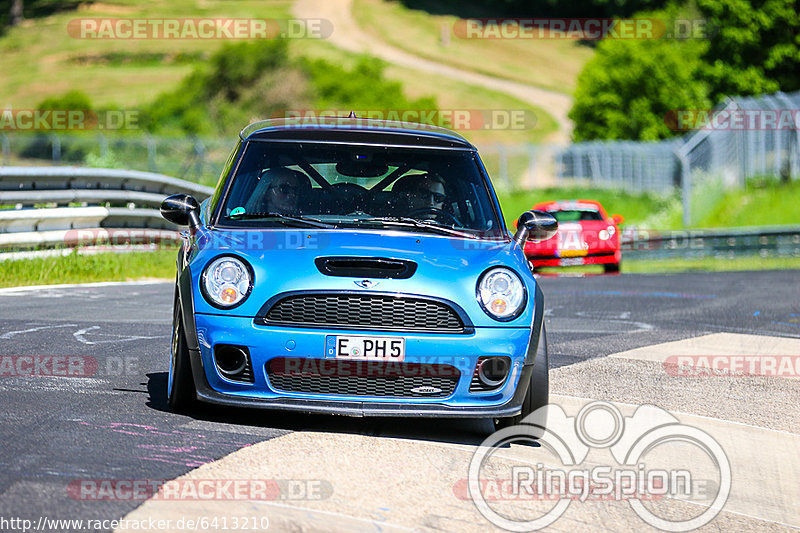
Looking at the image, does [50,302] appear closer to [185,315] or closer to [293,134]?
[293,134]

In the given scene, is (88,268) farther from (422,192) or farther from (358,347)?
(358,347)

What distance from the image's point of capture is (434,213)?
23.0 feet

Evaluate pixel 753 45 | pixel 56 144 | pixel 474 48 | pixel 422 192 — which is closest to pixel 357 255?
pixel 422 192

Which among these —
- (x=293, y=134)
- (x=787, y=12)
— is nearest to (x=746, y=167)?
(x=787, y=12)

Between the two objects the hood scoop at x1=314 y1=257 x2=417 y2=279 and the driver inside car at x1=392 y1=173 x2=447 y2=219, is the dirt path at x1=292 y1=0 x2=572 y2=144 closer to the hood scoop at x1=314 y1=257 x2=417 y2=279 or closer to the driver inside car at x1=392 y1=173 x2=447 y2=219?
the driver inside car at x1=392 y1=173 x2=447 y2=219

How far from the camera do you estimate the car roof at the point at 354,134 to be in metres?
7.29

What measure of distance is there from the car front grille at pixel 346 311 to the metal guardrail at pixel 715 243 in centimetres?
2447

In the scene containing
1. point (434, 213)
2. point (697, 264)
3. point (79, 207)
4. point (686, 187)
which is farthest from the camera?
point (686, 187)

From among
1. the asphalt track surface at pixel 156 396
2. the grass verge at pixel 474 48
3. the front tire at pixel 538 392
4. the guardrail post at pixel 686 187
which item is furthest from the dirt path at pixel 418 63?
the front tire at pixel 538 392

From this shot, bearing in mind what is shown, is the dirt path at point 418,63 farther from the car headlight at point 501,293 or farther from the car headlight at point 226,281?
the car headlight at point 226,281

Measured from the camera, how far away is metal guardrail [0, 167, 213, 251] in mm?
13859

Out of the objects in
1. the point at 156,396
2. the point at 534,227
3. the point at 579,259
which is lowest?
the point at 579,259

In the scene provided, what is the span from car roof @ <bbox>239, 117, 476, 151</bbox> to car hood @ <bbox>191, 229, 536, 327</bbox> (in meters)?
0.99

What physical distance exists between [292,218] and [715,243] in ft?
83.8
